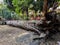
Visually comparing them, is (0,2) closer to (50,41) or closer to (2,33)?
(2,33)

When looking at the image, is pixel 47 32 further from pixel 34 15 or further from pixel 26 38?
pixel 34 15

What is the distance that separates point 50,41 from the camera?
376cm

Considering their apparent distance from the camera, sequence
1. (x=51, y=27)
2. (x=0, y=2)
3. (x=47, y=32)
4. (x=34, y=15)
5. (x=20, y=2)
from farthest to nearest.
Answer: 1. (x=0, y=2)
2. (x=34, y=15)
3. (x=20, y=2)
4. (x=51, y=27)
5. (x=47, y=32)

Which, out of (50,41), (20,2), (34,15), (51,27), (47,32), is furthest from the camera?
(34,15)

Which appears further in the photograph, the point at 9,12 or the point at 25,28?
the point at 9,12

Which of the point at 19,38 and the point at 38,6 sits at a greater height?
the point at 38,6

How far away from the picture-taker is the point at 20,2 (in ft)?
19.4

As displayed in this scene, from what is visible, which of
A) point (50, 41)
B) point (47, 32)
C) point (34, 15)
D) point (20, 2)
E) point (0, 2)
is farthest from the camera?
point (0, 2)

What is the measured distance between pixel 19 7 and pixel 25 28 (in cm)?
198

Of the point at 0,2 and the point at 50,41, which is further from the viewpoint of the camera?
the point at 0,2

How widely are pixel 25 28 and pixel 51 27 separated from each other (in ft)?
2.73

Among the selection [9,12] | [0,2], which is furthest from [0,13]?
[0,2]

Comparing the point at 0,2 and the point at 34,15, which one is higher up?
the point at 0,2

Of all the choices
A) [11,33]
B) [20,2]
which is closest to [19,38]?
[11,33]
